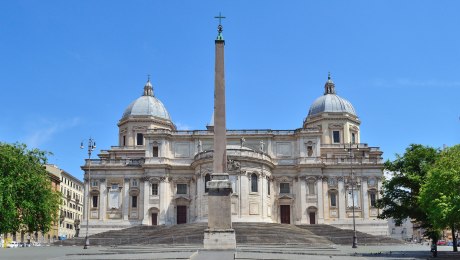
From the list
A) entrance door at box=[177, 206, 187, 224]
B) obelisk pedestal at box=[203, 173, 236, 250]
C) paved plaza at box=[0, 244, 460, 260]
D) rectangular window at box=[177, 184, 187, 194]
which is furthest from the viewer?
rectangular window at box=[177, 184, 187, 194]

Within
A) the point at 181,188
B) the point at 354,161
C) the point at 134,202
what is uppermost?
the point at 354,161

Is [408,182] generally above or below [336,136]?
below

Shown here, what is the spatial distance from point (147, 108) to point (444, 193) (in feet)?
188

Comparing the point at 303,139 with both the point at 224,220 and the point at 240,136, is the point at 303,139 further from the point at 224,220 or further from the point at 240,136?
the point at 224,220

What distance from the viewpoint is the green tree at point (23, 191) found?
152 ft

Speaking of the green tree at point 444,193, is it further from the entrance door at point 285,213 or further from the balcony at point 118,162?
the balcony at point 118,162

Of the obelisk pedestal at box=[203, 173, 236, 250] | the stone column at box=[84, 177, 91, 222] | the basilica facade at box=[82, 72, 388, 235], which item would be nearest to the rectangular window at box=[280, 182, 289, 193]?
the basilica facade at box=[82, 72, 388, 235]

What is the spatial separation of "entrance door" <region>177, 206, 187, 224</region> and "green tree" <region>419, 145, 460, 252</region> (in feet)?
139

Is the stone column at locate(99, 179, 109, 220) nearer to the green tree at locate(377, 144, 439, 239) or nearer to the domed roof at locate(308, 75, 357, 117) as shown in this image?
the domed roof at locate(308, 75, 357, 117)

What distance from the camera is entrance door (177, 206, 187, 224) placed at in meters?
73.1

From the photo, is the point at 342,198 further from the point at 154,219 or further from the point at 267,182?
the point at 154,219

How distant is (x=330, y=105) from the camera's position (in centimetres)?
8219

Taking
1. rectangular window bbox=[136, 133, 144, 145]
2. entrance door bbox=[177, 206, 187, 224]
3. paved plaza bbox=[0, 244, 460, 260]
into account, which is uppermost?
rectangular window bbox=[136, 133, 144, 145]

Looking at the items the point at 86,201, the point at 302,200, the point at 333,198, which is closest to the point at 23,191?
the point at 86,201
